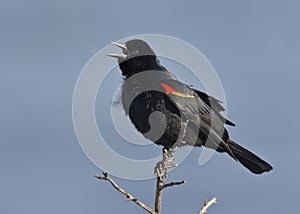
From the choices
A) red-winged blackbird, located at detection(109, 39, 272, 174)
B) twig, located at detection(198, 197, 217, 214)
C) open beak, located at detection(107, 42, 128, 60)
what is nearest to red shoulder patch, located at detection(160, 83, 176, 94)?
red-winged blackbird, located at detection(109, 39, 272, 174)

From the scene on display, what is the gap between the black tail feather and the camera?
26.6 ft

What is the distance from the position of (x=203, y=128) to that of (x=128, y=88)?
0.98 meters

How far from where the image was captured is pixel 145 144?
7.87 m

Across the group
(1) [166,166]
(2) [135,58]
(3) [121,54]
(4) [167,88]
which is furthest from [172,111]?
(1) [166,166]

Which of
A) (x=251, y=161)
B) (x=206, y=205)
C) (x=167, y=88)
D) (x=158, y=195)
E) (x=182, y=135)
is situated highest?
(x=167, y=88)

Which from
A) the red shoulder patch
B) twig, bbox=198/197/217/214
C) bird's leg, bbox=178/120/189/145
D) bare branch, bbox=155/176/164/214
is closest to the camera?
twig, bbox=198/197/217/214

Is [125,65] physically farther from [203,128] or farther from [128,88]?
[203,128]

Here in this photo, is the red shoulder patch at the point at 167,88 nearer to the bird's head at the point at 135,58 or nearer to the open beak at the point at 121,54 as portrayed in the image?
the bird's head at the point at 135,58

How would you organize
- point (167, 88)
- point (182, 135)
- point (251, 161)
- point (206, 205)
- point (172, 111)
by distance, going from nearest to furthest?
point (206, 205) < point (182, 135) < point (172, 111) < point (167, 88) < point (251, 161)

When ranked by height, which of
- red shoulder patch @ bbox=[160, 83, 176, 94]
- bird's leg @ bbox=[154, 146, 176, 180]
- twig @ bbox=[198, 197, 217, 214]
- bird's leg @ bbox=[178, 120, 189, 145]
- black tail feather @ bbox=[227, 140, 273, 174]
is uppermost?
red shoulder patch @ bbox=[160, 83, 176, 94]

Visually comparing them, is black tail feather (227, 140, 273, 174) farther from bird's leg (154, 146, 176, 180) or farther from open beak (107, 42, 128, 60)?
open beak (107, 42, 128, 60)

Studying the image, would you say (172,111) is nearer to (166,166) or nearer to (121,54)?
(121,54)

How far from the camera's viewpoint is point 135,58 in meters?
8.47

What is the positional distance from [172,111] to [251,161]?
1190mm
